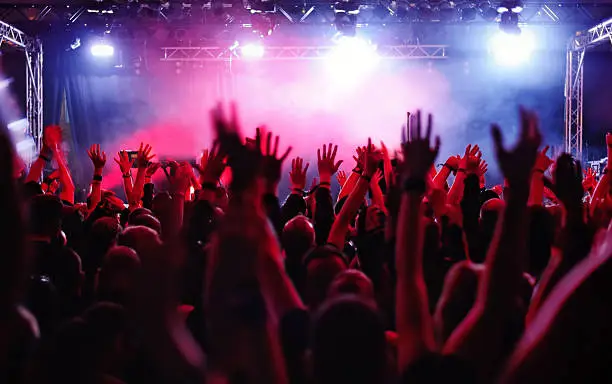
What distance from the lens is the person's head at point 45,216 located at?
131 inches

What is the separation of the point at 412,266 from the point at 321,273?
722mm

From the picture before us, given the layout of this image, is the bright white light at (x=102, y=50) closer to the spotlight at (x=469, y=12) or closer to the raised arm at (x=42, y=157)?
the spotlight at (x=469, y=12)

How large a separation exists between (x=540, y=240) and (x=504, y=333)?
1.71 meters

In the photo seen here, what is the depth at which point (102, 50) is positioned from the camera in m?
14.4

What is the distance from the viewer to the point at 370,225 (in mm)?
4070

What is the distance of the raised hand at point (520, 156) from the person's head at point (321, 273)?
102cm

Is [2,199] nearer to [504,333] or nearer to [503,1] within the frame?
[504,333]

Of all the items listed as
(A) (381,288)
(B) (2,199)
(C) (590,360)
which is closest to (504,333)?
(C) (590,360)

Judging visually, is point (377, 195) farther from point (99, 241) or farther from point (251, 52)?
point (251, 52)

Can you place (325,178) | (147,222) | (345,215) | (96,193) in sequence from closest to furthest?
(345,215) < (147,222) < (325,178) < (96,193)

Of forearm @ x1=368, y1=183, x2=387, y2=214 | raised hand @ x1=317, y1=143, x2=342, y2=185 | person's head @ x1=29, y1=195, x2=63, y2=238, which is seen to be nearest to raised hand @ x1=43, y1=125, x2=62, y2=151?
person's head @ x1=29, y1=195, x2=63, y2=238

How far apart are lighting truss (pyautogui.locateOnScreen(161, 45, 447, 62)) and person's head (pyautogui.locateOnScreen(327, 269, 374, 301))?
11857 mm

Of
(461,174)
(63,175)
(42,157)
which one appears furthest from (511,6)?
(42,157)

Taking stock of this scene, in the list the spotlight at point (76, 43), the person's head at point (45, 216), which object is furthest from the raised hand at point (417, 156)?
the spotlight at point (76, 43)
